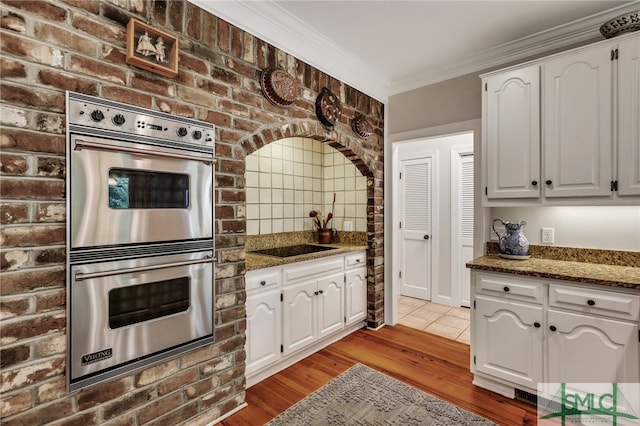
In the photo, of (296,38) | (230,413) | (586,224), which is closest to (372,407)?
(230,413)

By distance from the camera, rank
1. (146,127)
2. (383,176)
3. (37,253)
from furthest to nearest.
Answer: (383,176)
(146,127)
(37,253)

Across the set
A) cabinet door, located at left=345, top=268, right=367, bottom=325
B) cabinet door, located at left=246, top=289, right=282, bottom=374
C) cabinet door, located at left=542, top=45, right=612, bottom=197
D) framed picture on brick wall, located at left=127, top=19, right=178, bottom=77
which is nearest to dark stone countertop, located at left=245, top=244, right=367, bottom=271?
cabinet door, located at left=246, top=289, right=282, bottom=374

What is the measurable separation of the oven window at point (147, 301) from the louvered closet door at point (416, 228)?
335 cm

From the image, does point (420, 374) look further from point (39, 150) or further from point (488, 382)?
point (39, 150)

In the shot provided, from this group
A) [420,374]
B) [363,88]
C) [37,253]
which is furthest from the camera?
[363,88]

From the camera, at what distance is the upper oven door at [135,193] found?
1.37m

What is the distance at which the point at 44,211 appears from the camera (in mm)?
1282

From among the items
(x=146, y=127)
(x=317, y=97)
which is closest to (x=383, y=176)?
(x=317, y=97)

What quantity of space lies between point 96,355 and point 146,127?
1100 mm

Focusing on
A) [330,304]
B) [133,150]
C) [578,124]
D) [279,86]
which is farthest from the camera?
[330,304]

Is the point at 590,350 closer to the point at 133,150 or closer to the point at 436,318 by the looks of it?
the point at 436,318

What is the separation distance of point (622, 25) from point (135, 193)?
119 inches

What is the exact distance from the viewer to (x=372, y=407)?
2035mm

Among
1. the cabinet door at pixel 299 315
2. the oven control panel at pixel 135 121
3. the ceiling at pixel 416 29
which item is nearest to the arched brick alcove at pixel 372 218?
the ceiling at pixel 416 29
